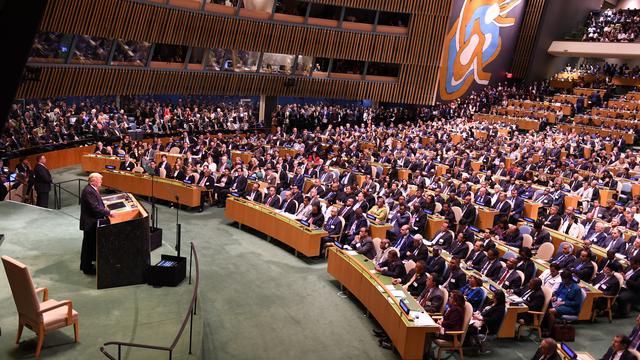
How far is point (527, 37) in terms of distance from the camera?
3150cm

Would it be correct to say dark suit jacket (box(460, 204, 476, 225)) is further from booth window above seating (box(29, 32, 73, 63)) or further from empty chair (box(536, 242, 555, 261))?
booth window above seating (box(29, 32, 73, 63))

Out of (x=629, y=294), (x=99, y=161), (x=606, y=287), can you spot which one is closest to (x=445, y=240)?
(x=606, y=287)

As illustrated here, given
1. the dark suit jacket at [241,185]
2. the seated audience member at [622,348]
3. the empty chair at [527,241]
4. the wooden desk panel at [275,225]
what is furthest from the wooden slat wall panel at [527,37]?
the seated audience member at [622,348]

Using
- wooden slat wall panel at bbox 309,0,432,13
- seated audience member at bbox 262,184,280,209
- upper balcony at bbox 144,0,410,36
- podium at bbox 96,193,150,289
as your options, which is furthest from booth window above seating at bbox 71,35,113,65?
podium at bbox 96,193,150,289

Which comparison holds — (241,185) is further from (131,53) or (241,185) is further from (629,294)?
A: (629,294)

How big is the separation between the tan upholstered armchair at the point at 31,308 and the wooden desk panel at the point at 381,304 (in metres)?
3.87

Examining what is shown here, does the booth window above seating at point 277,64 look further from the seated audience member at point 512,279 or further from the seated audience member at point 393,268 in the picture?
the seated audience member at point 512,279

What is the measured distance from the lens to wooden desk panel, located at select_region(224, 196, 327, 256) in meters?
10.6

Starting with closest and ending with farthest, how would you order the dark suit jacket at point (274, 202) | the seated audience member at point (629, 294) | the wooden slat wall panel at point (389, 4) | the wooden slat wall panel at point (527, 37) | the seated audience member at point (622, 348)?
the seated audience member at point (622, 348) < the seated audience member at point (629, 294) < the dark suit jacket at point (274, 202) < the wooden slat wall panel at point (389, 4) < the wooden slat wall panel at point (527, 37)

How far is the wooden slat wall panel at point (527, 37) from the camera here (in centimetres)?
3102

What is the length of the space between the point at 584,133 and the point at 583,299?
16.6 meters

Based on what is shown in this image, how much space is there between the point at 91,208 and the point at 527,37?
97.2 feet

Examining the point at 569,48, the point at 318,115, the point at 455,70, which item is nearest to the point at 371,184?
the point at 318,115

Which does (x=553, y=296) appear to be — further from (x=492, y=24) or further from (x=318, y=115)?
(x=492, y=24)
